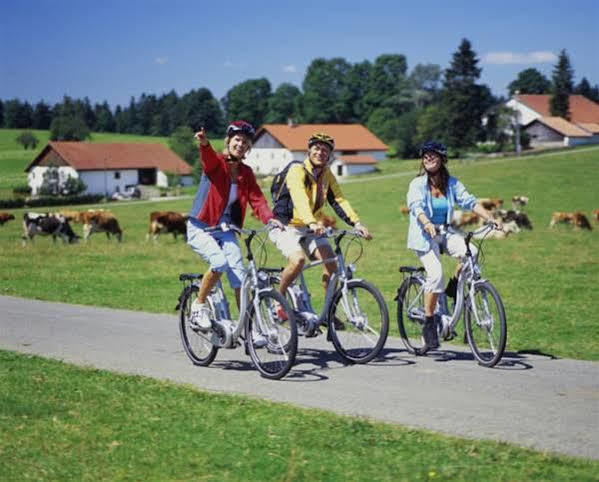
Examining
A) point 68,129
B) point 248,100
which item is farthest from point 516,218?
point 248,100

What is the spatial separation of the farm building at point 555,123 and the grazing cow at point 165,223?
75.5m

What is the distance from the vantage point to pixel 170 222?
37969 millimetres

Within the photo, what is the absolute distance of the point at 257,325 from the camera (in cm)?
866

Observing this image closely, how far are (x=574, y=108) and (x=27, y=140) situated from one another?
290ft

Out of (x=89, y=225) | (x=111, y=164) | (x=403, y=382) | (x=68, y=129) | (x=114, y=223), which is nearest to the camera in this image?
(x=403, y=382)

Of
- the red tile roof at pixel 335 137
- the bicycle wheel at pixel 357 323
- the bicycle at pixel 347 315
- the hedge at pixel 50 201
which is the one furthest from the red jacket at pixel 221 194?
the red tile roof at pixel 335 137

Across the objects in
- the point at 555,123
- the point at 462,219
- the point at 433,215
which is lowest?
the point at 462,219

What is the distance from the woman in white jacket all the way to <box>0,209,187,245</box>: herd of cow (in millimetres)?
27191

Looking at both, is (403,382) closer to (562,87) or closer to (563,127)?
(563,127)

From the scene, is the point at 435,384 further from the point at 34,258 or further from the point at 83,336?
Result: the point at 34,258

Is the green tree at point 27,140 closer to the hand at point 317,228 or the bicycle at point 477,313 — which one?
the hand at point 317,228

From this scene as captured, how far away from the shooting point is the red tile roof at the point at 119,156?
2901 inches

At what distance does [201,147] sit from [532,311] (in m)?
7.27

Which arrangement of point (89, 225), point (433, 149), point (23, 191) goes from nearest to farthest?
point (433, 149) < point (89, 225) < point (23, 191)
